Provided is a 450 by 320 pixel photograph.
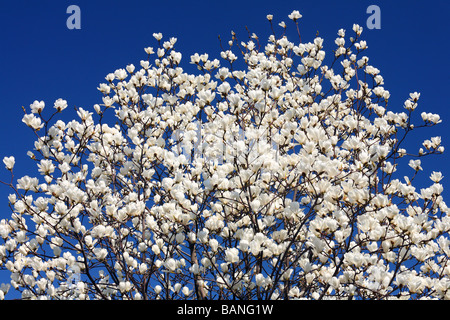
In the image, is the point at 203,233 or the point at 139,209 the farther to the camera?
the point at 139,209

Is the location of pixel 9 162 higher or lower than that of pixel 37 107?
lower

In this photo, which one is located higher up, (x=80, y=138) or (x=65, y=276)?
(x=80, y=138)

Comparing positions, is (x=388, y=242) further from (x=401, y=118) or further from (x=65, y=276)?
(x=65, y=276)

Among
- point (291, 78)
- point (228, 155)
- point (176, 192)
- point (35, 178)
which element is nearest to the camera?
point (176, 192)

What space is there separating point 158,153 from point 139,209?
56 cm

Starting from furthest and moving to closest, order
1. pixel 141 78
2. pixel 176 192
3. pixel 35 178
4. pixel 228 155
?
pixel 141 78
pixel 35 178
pixel 228 155
pixel 176 192

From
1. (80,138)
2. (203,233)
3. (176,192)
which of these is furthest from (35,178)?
(203,233)

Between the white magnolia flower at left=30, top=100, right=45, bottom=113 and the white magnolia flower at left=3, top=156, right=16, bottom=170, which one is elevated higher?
the white magnolia flower at left=30, top=100, right=45, bottom=113

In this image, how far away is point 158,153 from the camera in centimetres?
343

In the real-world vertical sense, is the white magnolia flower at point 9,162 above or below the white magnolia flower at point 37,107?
below

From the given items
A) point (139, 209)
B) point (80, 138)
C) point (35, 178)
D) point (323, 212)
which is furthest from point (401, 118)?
point (35, 178)
